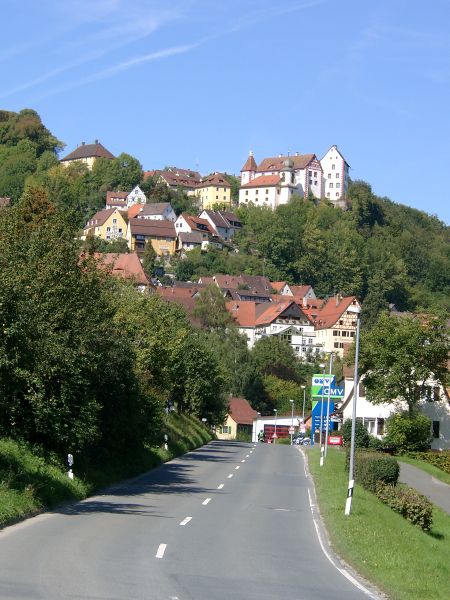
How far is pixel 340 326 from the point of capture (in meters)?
159

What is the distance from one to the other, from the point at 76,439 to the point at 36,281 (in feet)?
14.7

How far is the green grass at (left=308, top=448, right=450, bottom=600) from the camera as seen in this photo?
1570 centimetres

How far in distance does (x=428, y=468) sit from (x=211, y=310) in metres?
86.9

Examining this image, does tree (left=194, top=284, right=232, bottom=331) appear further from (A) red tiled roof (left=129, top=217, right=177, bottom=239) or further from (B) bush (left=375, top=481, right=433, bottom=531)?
(B) bush (left=375, top=481, right=433, bottom=531)

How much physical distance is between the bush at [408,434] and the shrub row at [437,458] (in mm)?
1664

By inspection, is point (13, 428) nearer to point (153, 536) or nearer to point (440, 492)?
point (153, 536)

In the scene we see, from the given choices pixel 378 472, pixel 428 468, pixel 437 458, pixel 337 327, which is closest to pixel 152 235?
pixel 337 327

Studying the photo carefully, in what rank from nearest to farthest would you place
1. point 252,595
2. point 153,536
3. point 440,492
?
point 252,595 < point 153,536 < point 440,492

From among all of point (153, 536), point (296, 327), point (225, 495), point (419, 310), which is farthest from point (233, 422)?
point (153, 536)

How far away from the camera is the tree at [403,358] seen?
67.6 meters

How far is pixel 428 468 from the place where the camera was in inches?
2308

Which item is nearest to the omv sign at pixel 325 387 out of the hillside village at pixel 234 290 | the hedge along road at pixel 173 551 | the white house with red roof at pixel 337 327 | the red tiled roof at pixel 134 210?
the hedge along road at pixel 173 551

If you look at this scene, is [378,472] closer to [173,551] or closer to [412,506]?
[412,506]

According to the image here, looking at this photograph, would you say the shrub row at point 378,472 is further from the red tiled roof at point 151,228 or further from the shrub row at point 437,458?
the red tiled roof at point 151,228
